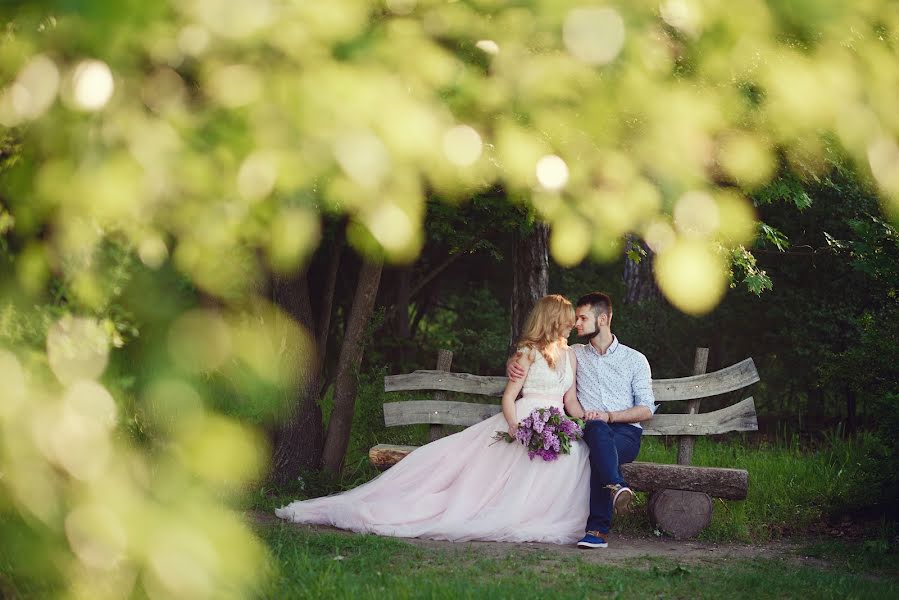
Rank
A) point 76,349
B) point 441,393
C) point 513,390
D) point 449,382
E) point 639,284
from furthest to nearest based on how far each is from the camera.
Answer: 1. point 639,284
2. point 441,393
3. point 449,382
4. point 513,390
5. point 76,349

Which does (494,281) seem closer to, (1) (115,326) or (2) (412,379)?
(2) (412,379)

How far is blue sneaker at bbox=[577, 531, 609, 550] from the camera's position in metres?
6.23

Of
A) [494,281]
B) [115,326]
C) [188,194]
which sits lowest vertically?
[115,326]

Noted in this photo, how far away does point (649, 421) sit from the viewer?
730cm

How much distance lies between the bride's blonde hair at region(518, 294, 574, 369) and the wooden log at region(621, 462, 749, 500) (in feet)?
3.35

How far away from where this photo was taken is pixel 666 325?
11.6 meters

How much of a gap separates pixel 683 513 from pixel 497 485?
137 cm

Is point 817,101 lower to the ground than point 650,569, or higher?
higher

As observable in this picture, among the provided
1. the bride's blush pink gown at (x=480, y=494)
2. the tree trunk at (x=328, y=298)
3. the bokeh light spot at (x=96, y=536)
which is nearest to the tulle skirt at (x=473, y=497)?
the bride's blush pink gown at (x=480, y=494)

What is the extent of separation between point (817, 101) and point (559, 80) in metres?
0.58

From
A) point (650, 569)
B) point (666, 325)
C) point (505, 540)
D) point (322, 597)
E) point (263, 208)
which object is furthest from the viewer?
point (666, 325)

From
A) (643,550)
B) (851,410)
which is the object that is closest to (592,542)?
(643,550)

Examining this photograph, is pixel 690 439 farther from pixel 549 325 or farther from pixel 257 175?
pixel 257 175

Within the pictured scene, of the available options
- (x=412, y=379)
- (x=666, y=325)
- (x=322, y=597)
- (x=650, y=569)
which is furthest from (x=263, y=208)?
(x=666, y=325)
